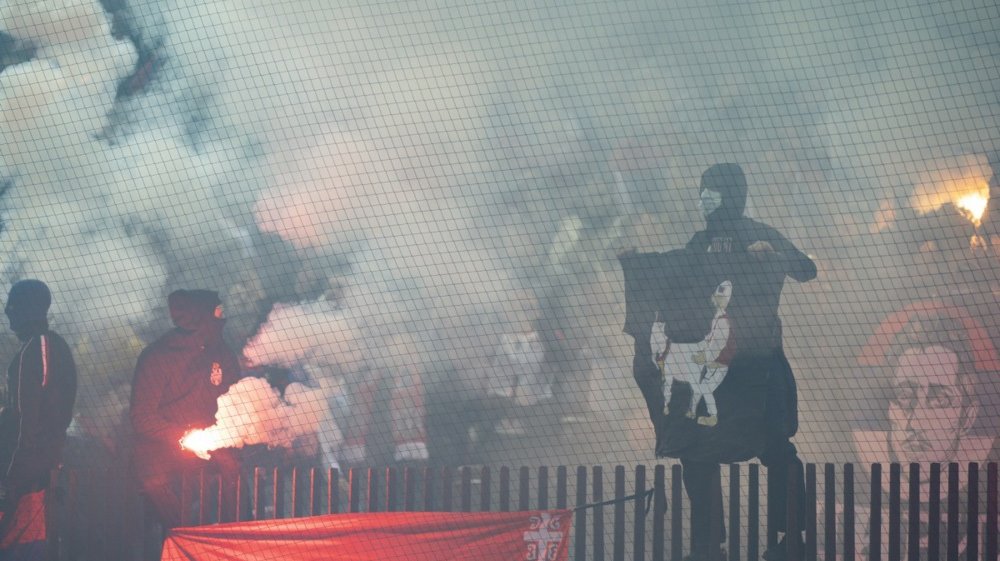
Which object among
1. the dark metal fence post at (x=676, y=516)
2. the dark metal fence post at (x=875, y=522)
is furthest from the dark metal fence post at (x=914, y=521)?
the dark metal fence post at (x=676, y=516)

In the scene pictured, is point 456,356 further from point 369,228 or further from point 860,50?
point 860,50

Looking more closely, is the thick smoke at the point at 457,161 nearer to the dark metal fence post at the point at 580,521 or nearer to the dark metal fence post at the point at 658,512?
the dark metal fence post at the point at 580,521

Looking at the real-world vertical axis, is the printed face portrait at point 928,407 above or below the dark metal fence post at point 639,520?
above

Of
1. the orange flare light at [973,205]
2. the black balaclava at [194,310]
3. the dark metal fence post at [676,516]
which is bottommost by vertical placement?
the dark metal fence post at [676,516]

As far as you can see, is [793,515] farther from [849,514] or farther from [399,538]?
[399,538]

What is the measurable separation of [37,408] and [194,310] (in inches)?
48.7

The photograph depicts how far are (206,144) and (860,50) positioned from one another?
6313mm

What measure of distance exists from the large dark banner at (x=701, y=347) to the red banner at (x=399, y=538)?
3.51 ft

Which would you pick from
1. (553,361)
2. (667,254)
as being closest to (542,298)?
(553,361)

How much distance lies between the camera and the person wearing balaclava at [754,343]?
20.6 ft

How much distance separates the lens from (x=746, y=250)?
654cm

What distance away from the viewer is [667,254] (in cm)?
660

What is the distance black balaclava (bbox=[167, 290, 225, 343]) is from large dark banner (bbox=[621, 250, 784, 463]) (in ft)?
10.3

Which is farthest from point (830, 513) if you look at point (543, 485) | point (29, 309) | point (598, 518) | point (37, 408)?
point (29, 309)
